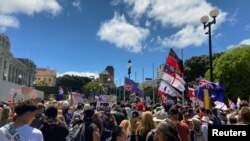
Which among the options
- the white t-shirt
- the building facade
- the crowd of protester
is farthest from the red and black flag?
the building facade

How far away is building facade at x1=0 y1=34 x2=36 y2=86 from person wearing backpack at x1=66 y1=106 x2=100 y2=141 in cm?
8498

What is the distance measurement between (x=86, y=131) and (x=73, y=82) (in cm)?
15558

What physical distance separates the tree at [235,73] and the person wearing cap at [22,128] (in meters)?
56.9

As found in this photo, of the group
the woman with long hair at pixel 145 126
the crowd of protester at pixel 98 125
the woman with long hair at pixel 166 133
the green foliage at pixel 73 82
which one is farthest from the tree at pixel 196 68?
the green foliage at pixel 73 82

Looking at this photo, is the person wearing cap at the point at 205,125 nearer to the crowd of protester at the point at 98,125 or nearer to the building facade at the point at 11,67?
the crowd of protester at the point at 98,125

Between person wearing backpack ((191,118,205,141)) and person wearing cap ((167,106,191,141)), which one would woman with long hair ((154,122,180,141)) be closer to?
person wearing cap ((167,106,191,141))

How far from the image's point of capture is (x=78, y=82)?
16062cm

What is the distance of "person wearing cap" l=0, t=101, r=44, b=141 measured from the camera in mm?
4207

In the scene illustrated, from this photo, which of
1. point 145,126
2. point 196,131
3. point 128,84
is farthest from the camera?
point 128,84

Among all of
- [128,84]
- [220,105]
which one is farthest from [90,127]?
[128,84]

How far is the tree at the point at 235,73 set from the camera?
58.6m

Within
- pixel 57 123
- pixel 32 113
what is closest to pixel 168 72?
pixel 57 123

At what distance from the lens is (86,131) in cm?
620

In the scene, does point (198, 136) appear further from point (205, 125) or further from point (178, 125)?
point (178, 125)
